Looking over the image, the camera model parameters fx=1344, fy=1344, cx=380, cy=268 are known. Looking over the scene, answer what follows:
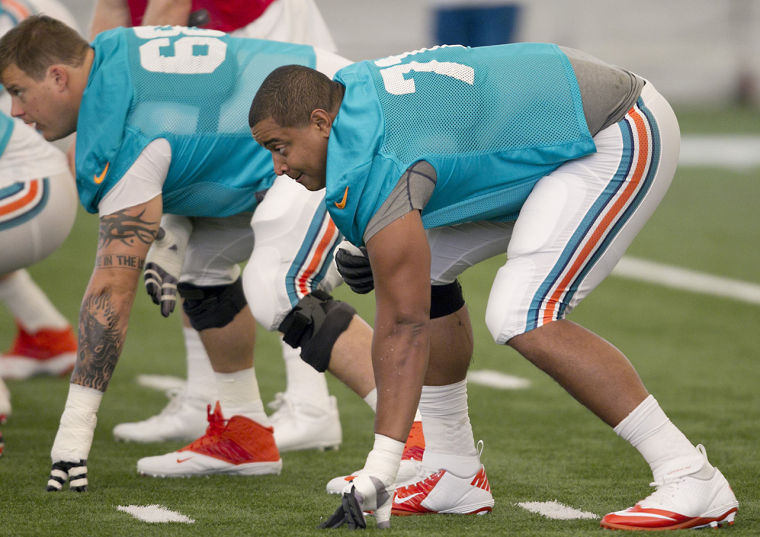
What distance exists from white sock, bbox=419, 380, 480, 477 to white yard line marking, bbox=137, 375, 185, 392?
6.41ft

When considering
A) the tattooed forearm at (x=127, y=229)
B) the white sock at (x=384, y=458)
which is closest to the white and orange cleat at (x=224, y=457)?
the tattooed forearm at (x=127, y=229)

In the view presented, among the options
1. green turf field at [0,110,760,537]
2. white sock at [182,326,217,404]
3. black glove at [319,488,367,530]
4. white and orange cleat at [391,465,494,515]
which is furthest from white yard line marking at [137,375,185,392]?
black glove at [319,488,367,530]

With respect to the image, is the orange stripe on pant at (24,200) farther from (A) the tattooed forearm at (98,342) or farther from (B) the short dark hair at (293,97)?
(B) the short dark hair at (293,97)

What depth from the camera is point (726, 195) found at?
388 inches

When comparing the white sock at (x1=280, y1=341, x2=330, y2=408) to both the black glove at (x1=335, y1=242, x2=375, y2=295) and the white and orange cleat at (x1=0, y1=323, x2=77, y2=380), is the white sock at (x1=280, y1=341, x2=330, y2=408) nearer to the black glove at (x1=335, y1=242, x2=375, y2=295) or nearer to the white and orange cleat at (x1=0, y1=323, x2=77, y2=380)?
the black glove at (x1=335, y1=242, x2=375, y2=295)

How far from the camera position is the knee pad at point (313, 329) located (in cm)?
351

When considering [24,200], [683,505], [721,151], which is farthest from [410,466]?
[721,151]

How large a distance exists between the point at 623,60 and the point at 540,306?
13.8 meters

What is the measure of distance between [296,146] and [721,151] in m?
9.38

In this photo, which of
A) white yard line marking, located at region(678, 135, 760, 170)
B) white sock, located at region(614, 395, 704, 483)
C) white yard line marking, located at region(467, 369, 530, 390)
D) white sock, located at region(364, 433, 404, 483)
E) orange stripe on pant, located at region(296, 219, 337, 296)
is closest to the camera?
white sock, located at region(364, 433, 404, 483)

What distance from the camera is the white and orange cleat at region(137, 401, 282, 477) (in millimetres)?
3814

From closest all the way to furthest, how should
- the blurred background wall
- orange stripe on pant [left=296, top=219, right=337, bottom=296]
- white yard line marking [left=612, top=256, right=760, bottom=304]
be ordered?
orange stripe on pant [left=296, top=219, right=337, bottom=296] → white yard line marking [left=612, top=256, right=760, bottom=304] → the blurred background wall

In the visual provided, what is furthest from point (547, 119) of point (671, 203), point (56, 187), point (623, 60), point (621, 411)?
point (623, 60)

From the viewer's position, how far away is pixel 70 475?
3.50 m
